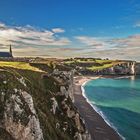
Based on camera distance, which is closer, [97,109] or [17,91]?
[17,91]

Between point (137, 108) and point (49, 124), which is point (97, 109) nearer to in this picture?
point (137, 108)

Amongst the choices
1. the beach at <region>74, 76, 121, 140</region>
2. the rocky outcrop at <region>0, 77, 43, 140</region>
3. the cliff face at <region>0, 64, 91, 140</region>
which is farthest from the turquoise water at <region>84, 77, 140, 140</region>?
the rocky outcrop at <region>0, 77, 43, 140</region>

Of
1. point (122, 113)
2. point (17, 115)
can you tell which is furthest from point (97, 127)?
point (17, 115)

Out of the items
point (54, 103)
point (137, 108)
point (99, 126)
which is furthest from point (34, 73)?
point (137, 108)

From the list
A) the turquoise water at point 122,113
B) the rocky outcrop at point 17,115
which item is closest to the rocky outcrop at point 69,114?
the rocky outcrop at point 17,115

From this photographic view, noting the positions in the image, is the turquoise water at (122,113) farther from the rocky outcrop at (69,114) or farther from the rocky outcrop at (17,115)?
the rocky outcrop at (17,115)

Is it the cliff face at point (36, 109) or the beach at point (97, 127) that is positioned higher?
the cliff face at point (36, 109)

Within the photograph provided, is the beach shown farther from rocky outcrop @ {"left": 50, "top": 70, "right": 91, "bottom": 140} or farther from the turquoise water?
rocky outcrop @ {"left": 50, "top": 70, "right": 91, "bottom": 140}

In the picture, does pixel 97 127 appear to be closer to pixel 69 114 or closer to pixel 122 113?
pixel 69 114

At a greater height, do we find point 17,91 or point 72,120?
point 17,91
